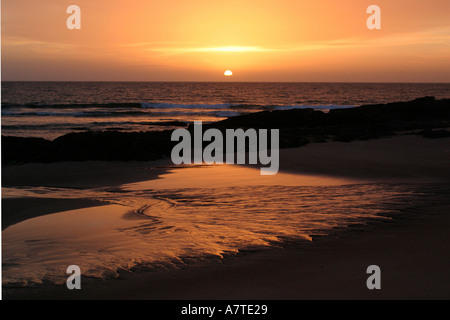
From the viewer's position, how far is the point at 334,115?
21.9m

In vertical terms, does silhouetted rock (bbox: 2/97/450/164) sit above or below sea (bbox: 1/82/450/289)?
above

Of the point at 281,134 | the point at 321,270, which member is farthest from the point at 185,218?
the point at 281,134

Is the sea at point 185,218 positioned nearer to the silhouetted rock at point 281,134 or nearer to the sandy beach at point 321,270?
the sandy beach at point 321,270

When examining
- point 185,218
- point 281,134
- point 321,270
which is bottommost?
point 321,270

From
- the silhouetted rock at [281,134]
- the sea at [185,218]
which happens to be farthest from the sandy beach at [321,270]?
the silhouetted rock at [281,134]

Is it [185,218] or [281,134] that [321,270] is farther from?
[281,134]

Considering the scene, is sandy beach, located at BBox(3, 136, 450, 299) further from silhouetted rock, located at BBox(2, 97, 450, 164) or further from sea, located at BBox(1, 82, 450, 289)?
silhouetted rock, located at BBox(2, 97, 450, 164)

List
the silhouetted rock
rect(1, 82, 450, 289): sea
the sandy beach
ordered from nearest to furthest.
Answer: the sandy beach < rect(1, 82, 450, 289): sea < the silhouetted rock

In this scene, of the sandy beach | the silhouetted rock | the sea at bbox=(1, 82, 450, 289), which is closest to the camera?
the sandy beach

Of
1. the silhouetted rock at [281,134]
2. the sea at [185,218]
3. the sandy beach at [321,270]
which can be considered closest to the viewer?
the sandy beach at [321,270]

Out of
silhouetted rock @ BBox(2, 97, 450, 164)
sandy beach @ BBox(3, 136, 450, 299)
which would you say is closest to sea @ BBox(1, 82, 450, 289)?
sandy beach @ BBox(3, 136, 450, 299)

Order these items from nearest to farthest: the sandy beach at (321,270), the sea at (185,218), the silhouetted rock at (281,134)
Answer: the sandy beach at (321,270), the sea at (185,218), the silhouetted rock at (281,134)
